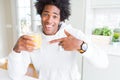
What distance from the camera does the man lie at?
3.31 ft

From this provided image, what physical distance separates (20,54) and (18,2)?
248 centimetres

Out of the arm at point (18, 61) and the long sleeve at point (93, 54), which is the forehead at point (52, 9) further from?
the arm at point (18, 61)

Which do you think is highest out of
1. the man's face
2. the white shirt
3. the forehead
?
the forehead

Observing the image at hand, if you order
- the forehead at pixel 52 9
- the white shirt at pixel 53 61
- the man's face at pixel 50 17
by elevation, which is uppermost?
the forehead at pixel 52 9

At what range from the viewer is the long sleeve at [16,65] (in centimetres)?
99

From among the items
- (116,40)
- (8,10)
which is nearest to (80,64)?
(116,40)

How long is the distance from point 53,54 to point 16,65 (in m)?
0.26

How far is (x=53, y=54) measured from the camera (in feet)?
3.76

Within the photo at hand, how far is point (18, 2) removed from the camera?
128 inches

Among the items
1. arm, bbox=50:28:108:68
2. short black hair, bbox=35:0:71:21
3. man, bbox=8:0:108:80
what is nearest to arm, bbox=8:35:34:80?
man, bbox=8:0:108:80

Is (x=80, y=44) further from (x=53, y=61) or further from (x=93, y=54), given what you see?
(x=53, y=61)

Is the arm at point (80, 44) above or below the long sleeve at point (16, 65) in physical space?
above

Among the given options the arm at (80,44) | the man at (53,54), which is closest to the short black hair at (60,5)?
the man at (53,54)

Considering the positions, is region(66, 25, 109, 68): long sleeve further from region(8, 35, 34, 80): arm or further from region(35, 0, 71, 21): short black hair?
region(8, 35, 34, 80): arm
